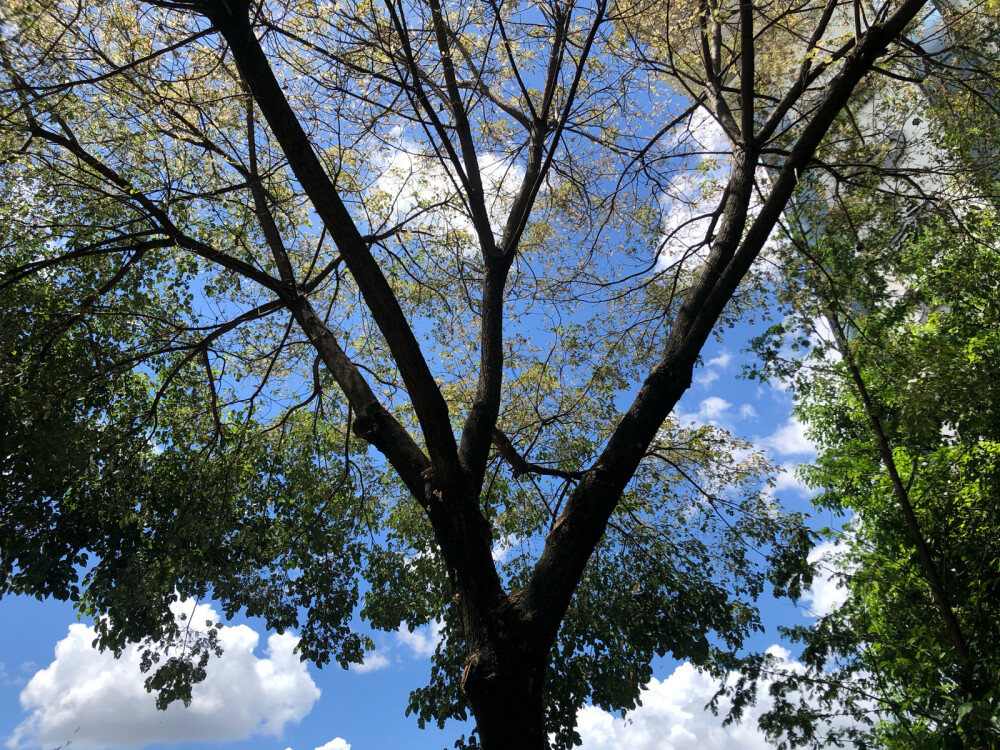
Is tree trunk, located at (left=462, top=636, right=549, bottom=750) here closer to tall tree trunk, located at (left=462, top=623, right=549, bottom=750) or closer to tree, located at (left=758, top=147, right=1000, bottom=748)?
tall tree trunk, located at (left=462, top=623, right=549, bottom=750)

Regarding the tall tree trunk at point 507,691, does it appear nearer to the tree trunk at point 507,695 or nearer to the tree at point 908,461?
the tree trunk at point 507,695

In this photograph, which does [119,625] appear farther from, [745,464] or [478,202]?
[745,464]

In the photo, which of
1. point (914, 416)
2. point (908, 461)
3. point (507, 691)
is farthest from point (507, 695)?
point (908, 461)

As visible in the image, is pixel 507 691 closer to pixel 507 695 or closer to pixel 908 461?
pixel 507 695

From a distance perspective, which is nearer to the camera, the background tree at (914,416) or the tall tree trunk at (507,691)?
the tall tree trunk at (507,691)

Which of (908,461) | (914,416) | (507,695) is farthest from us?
(908,461)

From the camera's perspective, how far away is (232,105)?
5.30 meters

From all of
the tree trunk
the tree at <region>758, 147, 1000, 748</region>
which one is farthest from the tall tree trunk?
the tree at <region>758, 147, 1000, 748</region>

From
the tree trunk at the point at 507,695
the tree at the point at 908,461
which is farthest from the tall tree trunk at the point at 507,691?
the tree at the point at 908,461

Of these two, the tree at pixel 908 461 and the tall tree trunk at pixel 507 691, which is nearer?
the tall tree trunk at pixel 507 691

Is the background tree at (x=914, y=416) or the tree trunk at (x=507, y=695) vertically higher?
the background tree at (x=914, y=416)

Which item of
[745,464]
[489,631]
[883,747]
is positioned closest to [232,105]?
[489,631]

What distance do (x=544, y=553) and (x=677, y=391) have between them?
3.23ft

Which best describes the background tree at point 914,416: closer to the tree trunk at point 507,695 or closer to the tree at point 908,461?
the tree at point 908,461
